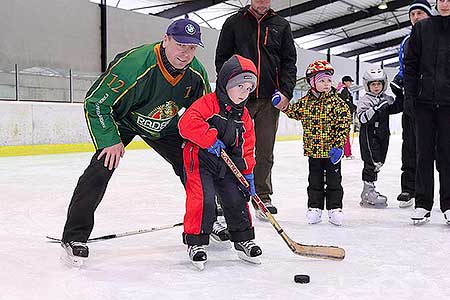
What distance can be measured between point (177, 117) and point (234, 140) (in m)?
0.24

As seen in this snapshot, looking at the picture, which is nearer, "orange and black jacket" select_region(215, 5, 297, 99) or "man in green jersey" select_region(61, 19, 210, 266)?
"man in green jersey" select_region(61, 19, 210, 266)

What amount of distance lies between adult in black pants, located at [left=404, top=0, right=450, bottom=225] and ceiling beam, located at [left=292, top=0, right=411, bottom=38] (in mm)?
13114

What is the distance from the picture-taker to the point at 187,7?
12.3 m

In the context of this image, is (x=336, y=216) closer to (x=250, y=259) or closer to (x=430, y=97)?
(x=430, y=97)

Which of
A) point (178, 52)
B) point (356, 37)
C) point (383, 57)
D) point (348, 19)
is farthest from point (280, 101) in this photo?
point (383, 57)

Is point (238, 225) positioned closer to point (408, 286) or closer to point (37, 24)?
point (408, 286)

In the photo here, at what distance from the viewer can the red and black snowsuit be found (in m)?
1.84

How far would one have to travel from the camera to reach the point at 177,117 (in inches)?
78.5

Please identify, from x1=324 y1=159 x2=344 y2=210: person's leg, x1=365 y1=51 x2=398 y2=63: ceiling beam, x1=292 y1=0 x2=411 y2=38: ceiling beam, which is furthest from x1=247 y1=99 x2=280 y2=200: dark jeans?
x1=365 y1=51 x2=398 y2=63: ceiling beam

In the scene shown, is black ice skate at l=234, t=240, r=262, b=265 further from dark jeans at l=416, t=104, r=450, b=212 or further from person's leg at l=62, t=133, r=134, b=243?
dark jeans at l=416, t=104, r=450, b=212

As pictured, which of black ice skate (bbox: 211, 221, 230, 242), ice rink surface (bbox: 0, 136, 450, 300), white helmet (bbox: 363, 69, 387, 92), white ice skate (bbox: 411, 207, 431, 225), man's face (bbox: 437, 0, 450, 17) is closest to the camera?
ice rink surface (bbox: 0, 136, 450, 300)

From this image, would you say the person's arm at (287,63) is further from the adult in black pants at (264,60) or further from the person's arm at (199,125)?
the person's arm at (199,125)

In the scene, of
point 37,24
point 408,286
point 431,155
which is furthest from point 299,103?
point 37,24

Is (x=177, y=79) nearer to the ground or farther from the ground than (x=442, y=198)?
farther from the ground
